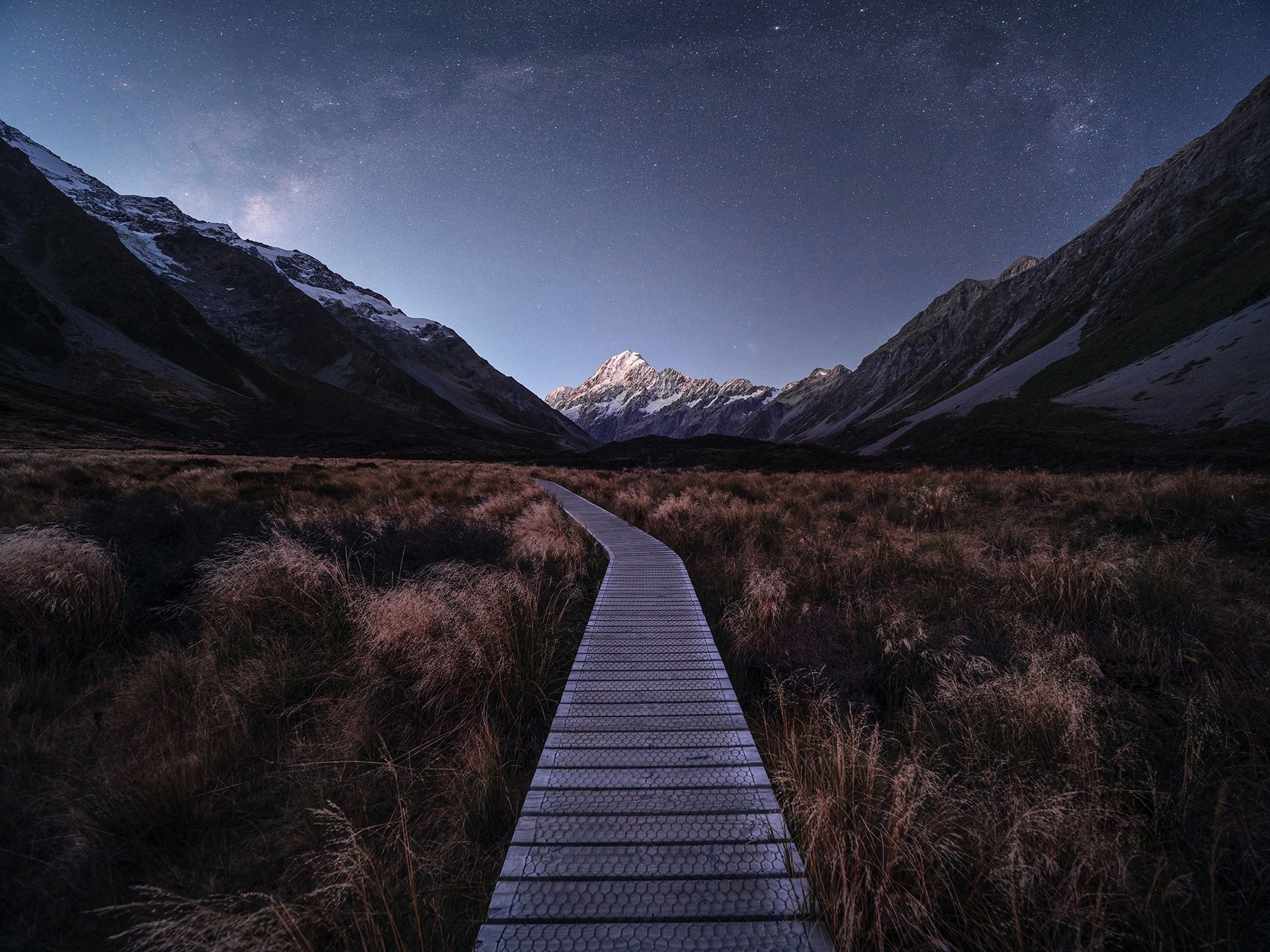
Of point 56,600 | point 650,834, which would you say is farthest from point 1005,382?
point 56,600

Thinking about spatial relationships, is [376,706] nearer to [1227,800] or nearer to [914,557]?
[1227,800]

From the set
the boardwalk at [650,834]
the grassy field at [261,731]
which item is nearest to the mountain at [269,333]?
the grassy field at [261,731]

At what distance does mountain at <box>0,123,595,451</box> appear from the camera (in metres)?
92.2

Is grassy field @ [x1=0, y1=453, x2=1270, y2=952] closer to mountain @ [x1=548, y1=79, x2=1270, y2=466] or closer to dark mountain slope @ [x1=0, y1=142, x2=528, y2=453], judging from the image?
mountain @ [x1=548, y1=79, x2=1270, y2=466]

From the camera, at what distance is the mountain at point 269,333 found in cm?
9219

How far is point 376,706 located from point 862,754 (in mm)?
3318

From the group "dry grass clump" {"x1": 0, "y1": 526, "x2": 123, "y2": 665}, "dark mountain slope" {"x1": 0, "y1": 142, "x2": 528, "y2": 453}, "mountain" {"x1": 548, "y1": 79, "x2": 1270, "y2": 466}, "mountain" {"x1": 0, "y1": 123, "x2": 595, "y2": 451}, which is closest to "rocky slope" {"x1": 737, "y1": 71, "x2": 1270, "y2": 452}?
"mountain" {"x1": 548, "y1": 79, "x2": 1270, "y2": 466}

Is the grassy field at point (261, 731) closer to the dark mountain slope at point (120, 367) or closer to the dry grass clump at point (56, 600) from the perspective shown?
the dry grass clump at point (56, 600)

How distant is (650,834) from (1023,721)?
238 centimetres

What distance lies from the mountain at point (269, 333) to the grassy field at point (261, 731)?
81864mm

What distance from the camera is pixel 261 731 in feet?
10.4

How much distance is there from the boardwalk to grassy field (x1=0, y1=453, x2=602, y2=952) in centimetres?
34

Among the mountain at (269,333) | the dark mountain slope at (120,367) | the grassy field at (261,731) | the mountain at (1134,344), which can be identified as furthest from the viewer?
the mountain at (269,333)

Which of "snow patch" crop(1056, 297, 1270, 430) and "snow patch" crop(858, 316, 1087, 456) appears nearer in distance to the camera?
"snow patch" crop(1056, 297, 1270, 430)
